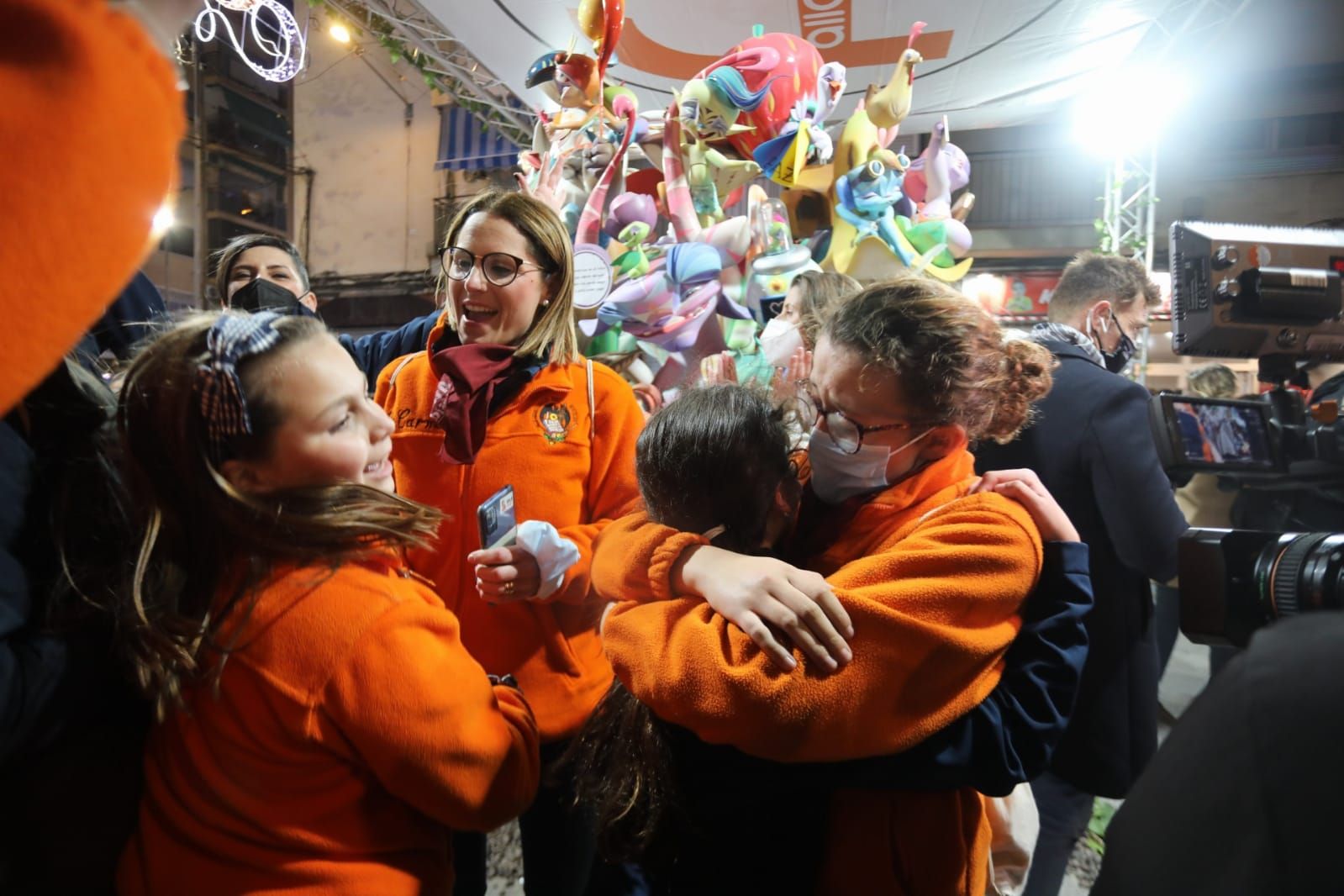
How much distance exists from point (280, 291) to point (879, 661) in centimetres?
181

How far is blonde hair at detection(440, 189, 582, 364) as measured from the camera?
146 cm

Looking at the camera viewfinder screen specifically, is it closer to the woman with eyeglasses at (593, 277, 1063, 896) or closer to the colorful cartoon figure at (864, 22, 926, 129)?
the woman with eyeglasses at (593, 277, 1063, 896)

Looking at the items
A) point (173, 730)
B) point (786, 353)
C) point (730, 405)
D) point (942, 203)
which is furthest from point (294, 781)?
point (942, 203)

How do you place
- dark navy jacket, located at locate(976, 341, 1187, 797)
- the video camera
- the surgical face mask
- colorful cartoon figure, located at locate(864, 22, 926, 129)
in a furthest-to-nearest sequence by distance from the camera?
1. colorful cartoon figure, located at locate(864, 22, 926, 129)
2. the surgical face mask
3. dark navy jacket, located at locate(976, 341, 1187, 797)
4. the video camera

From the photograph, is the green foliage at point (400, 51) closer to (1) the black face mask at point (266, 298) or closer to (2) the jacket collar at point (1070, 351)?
(1) the black face mask at point (266, 298)

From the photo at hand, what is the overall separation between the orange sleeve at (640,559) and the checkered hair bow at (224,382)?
1.66ft

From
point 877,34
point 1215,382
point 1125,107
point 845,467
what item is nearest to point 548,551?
point 845,467

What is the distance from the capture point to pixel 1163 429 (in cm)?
150

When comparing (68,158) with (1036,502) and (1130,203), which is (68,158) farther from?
(1130,203)

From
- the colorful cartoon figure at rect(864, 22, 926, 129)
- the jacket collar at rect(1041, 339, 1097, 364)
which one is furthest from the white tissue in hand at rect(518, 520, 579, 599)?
the colorful cartoon figure at rect(864, 22, 926, 129)

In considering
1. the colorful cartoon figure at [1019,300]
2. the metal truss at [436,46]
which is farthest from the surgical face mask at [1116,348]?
the colorful cartoon figure at [1019,300]

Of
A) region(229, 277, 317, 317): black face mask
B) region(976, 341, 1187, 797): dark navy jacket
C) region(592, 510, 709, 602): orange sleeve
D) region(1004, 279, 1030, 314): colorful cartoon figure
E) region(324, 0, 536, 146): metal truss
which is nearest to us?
region(592, 510, 709, 602): orange sleeve

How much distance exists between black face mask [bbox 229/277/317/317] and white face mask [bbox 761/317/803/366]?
127 centimetres

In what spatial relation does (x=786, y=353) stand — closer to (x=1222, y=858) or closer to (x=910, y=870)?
(x=910, y=870)
